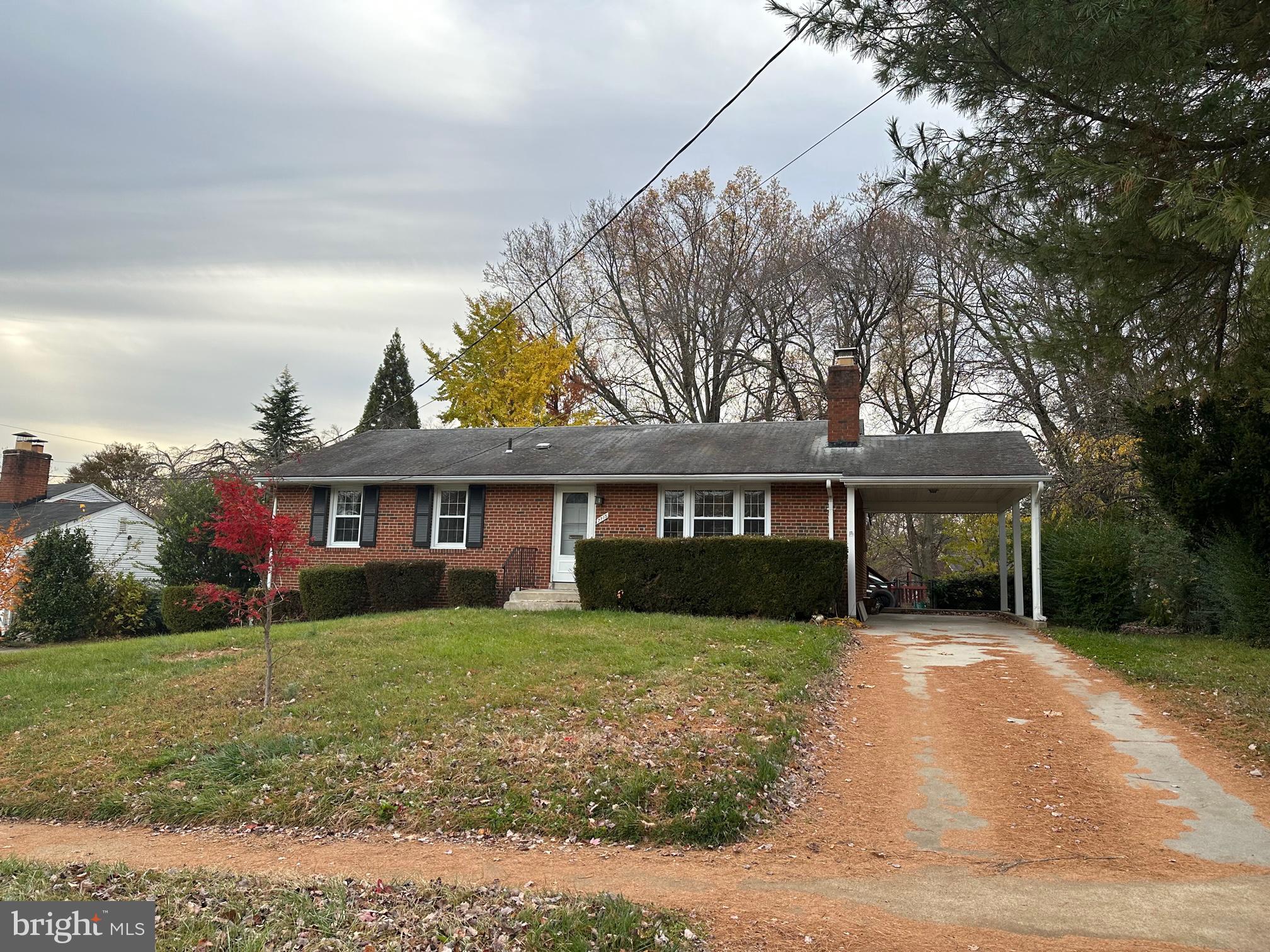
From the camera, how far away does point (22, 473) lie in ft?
98.7

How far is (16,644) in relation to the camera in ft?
64.6

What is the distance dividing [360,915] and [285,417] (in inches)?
1559

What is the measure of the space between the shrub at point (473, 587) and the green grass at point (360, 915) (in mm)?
12125

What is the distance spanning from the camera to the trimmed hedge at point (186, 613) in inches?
708

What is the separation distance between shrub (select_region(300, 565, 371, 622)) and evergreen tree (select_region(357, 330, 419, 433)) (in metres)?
22.7

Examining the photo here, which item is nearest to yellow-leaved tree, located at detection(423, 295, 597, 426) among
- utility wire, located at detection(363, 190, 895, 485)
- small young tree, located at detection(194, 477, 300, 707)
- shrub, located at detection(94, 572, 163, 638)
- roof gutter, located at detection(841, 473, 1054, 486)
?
utility wire, located at detection(363, 190, 895, 485)

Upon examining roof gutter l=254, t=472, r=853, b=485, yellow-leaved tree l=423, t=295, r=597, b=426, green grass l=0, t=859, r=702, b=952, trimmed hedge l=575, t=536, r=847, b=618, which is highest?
yellow-leaved tree l=423, t=295, r=597, b=426

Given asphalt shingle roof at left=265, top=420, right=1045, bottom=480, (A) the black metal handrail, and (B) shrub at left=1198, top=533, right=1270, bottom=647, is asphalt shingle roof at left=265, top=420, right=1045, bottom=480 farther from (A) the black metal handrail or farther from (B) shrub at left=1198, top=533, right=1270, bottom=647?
(B) shrub at left=1198, top=533, right=1270, bottom=647

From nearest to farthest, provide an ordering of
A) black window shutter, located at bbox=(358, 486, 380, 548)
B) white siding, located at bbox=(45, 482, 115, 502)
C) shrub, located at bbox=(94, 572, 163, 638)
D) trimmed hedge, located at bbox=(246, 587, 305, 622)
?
1. trimmed hedge, located at bbox=(246, 587, 305, 622)
2. black window shutter, located at bbox=(358, 486, 380, 548)
3. shrub, located at bbox=(94, 572, 163, 638)
4. white siding, located at bbox=(45, 482, 115, 502)

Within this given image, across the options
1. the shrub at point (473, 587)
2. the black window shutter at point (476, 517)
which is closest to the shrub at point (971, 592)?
the shrub at point (473, 587)

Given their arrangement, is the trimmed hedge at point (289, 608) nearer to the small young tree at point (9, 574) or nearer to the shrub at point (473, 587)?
the shrub at point (473, 587)

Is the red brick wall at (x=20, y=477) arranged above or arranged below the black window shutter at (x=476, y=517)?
above

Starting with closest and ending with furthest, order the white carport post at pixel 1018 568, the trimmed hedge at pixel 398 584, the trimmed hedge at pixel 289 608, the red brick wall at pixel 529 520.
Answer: the red brick wall at pixel 529 520 < the trimmed hedge at pixel 398 584 < the white carport post at pixel 1018 568 < the trimmed hedge at pixel 289 608

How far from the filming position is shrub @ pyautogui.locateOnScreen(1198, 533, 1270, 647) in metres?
12.7
